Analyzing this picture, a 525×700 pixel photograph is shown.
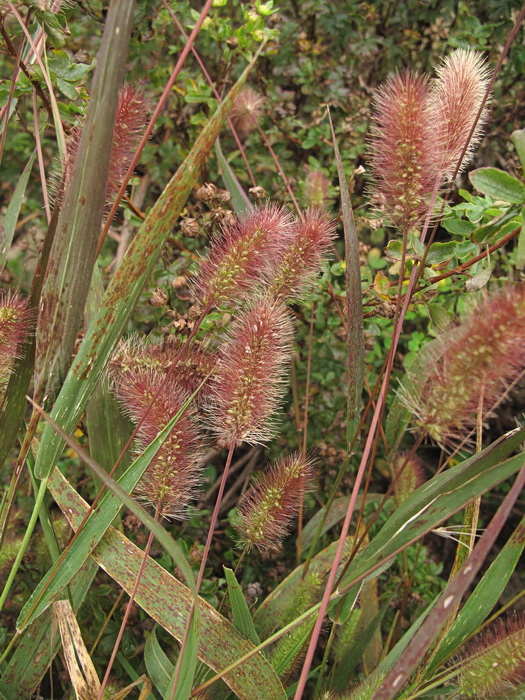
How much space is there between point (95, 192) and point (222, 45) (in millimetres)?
923

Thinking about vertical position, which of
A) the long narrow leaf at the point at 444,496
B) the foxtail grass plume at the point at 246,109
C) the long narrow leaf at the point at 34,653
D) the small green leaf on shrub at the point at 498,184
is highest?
the foxtail grass plume at the point at 246,109

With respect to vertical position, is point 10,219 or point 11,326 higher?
point 10,219

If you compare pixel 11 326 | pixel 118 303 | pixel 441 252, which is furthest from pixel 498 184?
pixel 11 326

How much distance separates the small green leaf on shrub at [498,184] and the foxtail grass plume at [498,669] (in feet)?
1.71

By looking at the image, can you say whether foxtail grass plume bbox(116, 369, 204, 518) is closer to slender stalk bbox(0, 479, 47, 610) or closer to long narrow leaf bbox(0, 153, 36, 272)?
slender stalk bbox(0, 479, 47, 610)

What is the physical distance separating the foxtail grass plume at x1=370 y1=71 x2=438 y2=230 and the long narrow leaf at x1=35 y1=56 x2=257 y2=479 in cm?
23

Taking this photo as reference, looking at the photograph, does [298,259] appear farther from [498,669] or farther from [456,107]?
[498,669]

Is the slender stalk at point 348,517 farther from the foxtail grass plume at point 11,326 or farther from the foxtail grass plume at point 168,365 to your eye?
the foxtail grass plume at point 11,326

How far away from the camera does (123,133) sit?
0.84 meters

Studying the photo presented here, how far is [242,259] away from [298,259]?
8cm

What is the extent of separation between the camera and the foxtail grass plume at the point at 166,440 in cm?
84

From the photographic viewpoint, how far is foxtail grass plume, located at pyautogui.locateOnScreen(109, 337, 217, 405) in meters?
0.90

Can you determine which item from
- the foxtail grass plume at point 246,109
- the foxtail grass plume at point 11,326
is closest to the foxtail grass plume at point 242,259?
the foxtail grass plume at point 11,326

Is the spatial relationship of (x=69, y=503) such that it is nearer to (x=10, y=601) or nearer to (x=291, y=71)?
(x=10, y=601)
